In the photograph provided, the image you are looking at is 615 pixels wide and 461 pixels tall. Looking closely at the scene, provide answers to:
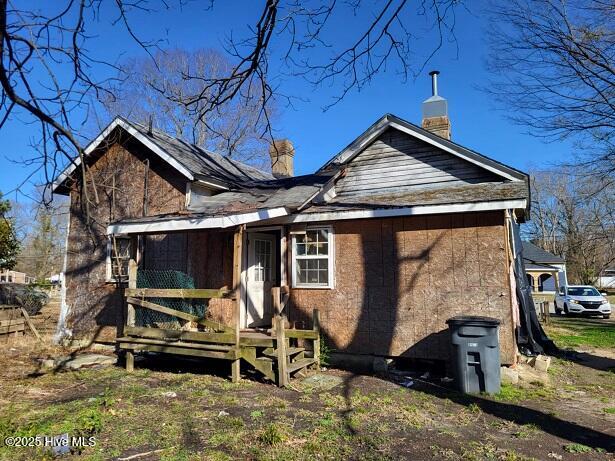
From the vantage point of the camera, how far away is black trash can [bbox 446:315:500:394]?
22.8 ft

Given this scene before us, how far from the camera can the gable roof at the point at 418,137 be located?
8.91 metres

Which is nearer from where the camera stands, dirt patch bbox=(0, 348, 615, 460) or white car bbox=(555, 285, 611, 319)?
dirt patch bbox=(0, 348, 615, 460)

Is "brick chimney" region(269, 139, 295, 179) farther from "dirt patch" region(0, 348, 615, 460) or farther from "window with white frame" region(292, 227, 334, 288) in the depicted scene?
"dirt patch" region(0, 348, 615, 460)

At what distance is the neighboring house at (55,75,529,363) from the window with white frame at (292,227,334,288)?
0.03 metres

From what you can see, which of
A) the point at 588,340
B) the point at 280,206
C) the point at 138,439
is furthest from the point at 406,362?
the point at 588,340

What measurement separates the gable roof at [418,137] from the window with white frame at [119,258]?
18.5 ft

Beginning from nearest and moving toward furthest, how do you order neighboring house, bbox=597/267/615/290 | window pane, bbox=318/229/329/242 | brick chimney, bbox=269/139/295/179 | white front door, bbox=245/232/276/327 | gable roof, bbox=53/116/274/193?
window pane, bbox=318/229/329/242 → white front door, bbox=245/232/276/327 → gable roof, bbox=53/116/274/193 → brick chimney, bbox=269/139/295/179 → neighboring house, bbox=597/267/615/290

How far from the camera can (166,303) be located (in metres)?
9.25

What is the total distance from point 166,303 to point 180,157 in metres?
3.97

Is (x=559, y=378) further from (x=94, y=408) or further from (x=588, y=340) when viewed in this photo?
(x=94, y=408)

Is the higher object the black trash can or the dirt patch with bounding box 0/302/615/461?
the black trash can

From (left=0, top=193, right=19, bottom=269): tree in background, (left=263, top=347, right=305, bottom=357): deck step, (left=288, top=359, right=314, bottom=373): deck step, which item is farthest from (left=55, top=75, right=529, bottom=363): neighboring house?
(left=0, top=193, right=19, bottom=269): tree in background

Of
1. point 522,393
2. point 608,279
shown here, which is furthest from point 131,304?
point 608,279

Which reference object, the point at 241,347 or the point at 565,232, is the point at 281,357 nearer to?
the point at 241,347
